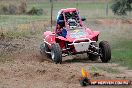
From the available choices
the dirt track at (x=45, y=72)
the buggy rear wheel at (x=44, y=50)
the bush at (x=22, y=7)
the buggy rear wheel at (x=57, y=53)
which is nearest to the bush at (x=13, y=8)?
the bush at (x=22, y=7)

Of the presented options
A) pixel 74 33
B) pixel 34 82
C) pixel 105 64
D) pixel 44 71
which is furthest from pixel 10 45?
pixel 34 82

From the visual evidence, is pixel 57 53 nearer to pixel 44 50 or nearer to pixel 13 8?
pixel 44 50

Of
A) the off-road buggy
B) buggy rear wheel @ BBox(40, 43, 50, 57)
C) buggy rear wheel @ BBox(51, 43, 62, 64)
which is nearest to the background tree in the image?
buggy rear wheel @ BBox(40, 43, 50, 57)

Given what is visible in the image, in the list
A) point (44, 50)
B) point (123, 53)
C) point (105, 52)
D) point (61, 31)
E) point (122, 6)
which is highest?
point (61, 31)

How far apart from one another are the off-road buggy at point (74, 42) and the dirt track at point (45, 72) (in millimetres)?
393

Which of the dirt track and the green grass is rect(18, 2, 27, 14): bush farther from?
the dirt track

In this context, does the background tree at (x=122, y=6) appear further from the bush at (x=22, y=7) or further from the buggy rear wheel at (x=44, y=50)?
the bush at (x=22, y=7)

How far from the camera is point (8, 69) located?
14805mm

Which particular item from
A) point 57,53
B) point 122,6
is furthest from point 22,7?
point 57,53

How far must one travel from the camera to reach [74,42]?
17547mm

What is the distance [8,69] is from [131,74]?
3.91 metres

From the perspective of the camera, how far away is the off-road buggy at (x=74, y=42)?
17.5 metres

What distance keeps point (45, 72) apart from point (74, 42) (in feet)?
12.1

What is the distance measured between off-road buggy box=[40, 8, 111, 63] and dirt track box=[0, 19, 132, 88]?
0.39 metres
